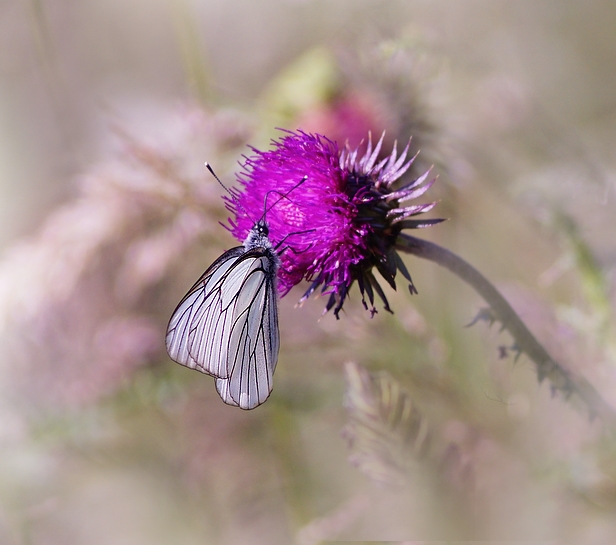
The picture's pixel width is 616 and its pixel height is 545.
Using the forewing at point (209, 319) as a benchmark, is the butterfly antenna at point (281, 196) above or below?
above

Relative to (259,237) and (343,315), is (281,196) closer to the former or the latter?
(259,237)

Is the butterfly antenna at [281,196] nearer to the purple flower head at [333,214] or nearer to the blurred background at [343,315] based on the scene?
the purple flower head at [333,214]

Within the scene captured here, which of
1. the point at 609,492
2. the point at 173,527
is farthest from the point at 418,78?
the point at 173,527

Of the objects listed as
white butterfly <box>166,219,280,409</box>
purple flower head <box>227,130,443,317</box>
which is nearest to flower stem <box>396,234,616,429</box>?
purple flower head <box>227,130,443,317</box>

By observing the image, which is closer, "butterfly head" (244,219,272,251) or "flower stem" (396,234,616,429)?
"flower stem" (396,234,616,429)

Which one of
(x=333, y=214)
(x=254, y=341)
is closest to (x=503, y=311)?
(x=333, y=214)

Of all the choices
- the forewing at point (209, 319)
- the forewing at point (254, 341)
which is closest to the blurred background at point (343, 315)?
the forewing at point (254, 341)

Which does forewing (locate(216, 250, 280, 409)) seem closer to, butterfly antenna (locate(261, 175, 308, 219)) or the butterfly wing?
the butterfly wing
